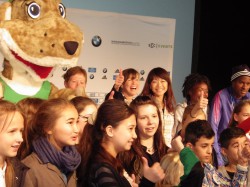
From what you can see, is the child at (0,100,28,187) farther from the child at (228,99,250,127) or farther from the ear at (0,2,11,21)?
the child at (228,99,250,127)

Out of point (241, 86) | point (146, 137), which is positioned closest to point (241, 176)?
point (146, 137)

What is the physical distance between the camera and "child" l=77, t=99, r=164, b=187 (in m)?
2.62

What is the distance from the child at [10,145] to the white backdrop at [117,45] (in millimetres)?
2792

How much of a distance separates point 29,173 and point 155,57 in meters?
3.64

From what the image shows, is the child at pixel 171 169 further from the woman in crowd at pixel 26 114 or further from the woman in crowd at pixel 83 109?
the woman in crowd at pixel 26 114

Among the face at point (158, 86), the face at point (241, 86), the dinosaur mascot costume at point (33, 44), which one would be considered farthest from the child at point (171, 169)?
the face at point (241, 86)

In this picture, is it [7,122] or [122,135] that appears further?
[122,135]

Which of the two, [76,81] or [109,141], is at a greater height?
[76,81]

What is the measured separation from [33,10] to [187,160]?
1278 millimetres

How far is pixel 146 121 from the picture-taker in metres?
3.27

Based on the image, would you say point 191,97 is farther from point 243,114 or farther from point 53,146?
point 53,146

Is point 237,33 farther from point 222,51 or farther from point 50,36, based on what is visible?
point 50,36

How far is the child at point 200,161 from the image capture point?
276cm

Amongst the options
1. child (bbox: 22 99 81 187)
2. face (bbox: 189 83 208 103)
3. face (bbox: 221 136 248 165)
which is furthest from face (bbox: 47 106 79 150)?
face (bbox: 189 83 208 103)
